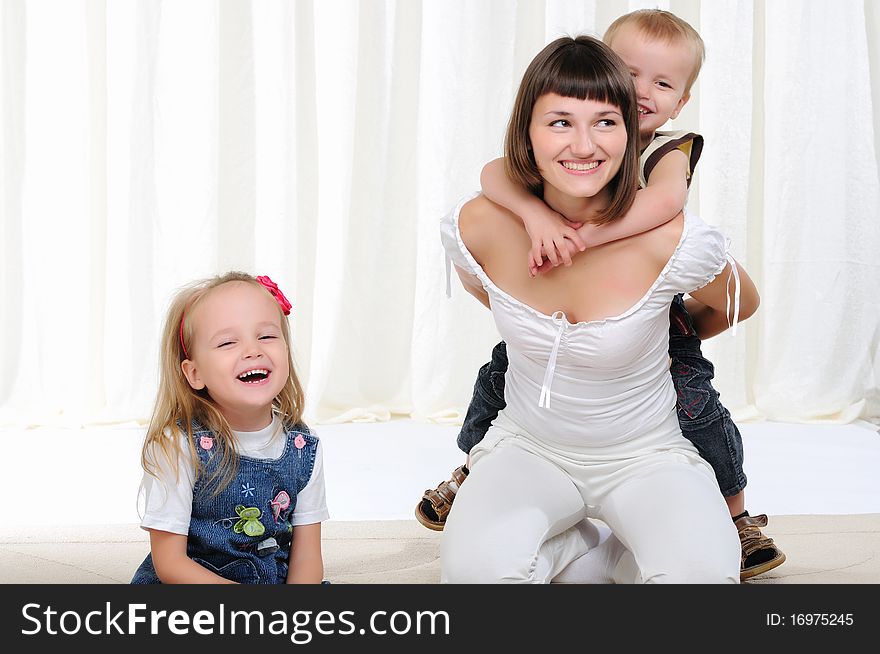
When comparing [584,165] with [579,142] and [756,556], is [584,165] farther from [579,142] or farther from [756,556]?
[756,556]

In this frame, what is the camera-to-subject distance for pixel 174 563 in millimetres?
1355

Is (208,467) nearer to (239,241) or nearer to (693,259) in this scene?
(693,259)

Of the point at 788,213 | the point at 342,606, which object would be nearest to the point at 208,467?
the point at 342,606

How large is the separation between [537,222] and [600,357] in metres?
0.21

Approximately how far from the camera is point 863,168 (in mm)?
3213

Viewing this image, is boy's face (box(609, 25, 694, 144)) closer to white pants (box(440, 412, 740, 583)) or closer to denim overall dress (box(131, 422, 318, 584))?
white pants (box(440, 412, 740, 583))

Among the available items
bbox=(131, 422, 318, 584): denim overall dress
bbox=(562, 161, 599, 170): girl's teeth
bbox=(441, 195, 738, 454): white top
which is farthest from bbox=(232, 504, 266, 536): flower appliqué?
bbox=(562, 161, 599, 170): girl's teeth

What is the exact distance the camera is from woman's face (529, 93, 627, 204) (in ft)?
4.74

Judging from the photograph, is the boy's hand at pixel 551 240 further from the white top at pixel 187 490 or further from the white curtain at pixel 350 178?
the white curtain at pixel 350 178

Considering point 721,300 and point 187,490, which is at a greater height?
point 721,300

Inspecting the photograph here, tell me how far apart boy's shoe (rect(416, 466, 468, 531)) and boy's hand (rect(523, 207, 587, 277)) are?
544 millimetres

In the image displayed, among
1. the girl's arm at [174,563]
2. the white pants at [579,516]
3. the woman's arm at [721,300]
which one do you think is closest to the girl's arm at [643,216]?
the woman's arm at [721,300]

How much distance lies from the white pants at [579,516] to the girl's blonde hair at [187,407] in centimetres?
30

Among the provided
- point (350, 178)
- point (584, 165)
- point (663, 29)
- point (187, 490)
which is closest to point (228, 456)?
point (187, 490)
